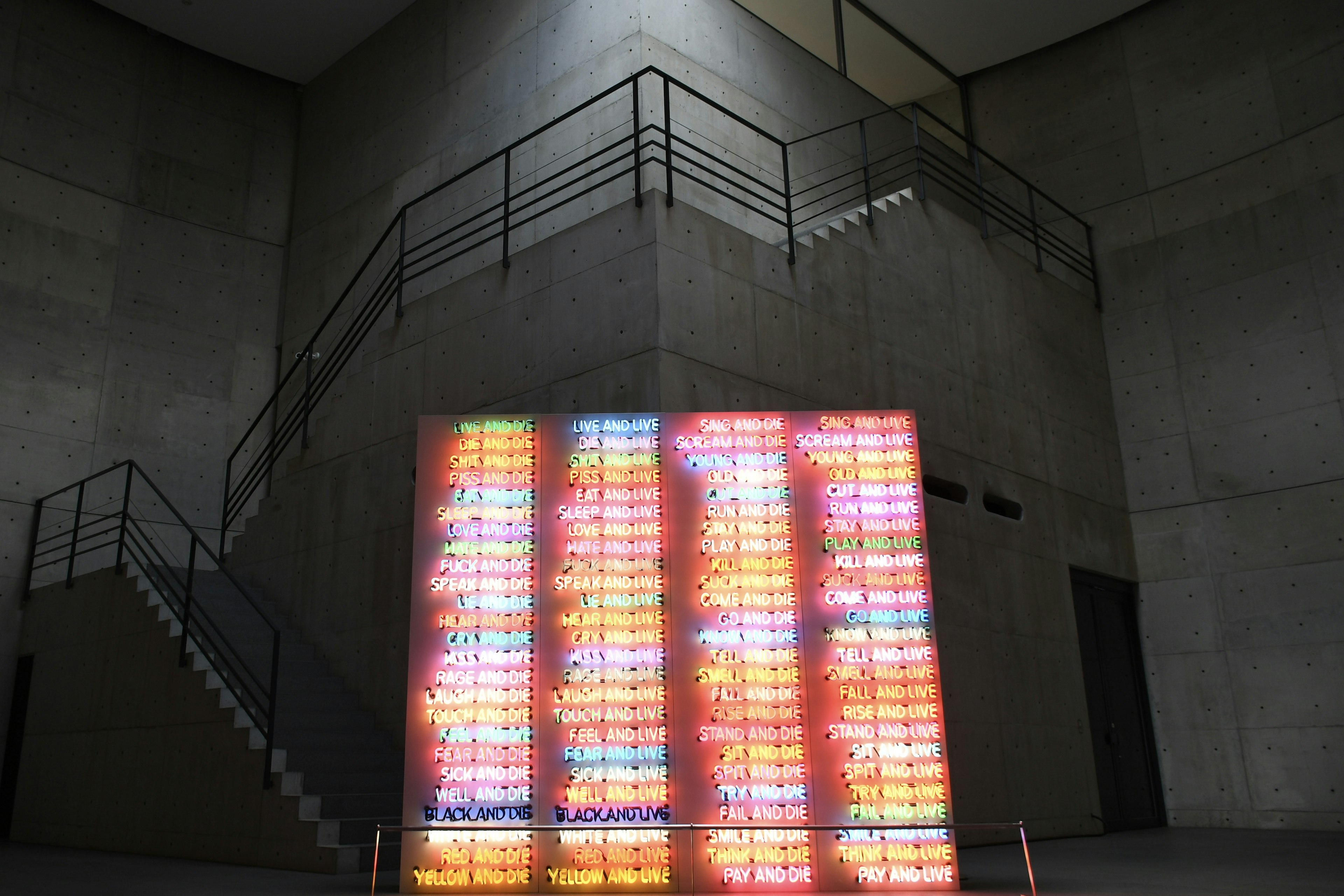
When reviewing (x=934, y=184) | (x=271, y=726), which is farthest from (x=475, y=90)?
(x=271, y=726)

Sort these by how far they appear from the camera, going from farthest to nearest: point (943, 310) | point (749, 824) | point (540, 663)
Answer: point (943, 310), point (540, 663), point (749, 824)

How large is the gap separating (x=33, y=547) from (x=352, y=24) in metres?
8.71

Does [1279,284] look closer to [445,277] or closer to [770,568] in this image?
[770,568]

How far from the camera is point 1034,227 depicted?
44.5ft

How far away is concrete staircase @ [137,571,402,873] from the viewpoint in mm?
7727

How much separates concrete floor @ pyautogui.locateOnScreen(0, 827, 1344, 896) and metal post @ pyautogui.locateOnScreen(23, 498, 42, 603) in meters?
3.31

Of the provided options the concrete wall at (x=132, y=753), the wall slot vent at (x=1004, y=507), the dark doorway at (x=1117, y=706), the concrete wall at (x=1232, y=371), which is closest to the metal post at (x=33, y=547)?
the concrete wall at (x=132, y=753)

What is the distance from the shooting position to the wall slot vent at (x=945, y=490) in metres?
10.5

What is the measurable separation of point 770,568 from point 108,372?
10613 millimetres

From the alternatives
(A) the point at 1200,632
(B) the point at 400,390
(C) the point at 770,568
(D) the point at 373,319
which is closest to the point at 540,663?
(C) the point at 770,568

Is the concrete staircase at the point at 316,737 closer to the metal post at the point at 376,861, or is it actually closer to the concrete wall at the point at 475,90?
the metal post at the point at 376,861

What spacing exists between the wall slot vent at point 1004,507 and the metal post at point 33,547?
37.7ft

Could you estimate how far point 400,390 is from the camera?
34.3ft

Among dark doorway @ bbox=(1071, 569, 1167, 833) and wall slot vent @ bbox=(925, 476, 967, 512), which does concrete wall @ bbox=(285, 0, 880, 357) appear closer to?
wall slot vent @ bbox=(925, 476, 967, 512)
